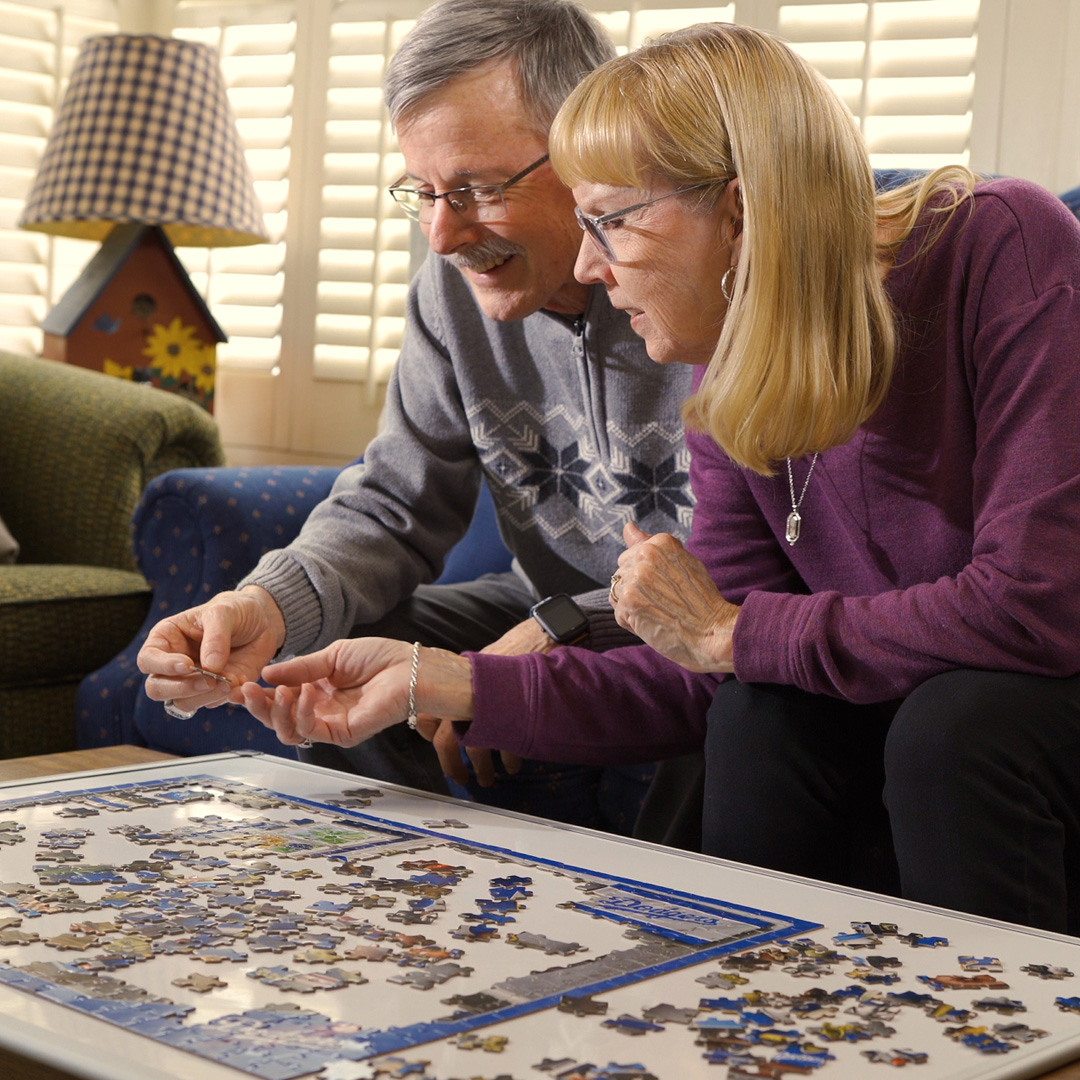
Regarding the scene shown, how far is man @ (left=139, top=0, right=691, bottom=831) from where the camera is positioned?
167cm

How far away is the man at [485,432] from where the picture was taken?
167 cm

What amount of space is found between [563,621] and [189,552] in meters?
0.91

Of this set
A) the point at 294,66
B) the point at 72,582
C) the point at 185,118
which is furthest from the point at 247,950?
the point at 294,66

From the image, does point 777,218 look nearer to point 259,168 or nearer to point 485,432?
point 485,432

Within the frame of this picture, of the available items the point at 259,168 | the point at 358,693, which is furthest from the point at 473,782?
the point at 259,168

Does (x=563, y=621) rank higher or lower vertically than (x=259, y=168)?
lower

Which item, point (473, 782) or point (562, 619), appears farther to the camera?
point (473, 782)

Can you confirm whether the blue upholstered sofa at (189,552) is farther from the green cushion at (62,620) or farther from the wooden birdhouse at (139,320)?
the wooden birdhouse at (139,320)

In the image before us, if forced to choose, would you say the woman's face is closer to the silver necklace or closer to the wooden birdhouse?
the silver necklace

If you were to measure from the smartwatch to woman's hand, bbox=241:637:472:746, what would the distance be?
0.77 ft

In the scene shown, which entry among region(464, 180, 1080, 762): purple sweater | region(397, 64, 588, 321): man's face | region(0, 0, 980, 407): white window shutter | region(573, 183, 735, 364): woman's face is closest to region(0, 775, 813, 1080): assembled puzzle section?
region(464, 180, 1080, 762): purple sweater

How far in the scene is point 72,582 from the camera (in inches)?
98.6

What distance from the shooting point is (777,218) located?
1.25m

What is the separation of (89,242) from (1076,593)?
3187 millimetres
